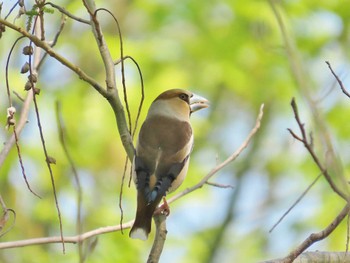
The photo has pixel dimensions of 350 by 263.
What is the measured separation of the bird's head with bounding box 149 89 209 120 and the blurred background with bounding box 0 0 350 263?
8.56 feet

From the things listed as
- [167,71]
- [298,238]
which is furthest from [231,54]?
[298,238]

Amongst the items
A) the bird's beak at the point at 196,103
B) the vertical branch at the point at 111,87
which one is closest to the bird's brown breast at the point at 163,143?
the bird's beak at the point at 196,103

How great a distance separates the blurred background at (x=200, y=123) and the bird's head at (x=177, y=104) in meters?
2.61

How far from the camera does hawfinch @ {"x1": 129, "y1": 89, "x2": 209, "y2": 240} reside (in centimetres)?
451

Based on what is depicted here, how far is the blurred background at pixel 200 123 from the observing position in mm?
9008

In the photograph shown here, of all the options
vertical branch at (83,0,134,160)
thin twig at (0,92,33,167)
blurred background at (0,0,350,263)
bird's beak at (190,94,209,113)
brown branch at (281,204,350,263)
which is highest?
vertical branch at (83,0,134,160)

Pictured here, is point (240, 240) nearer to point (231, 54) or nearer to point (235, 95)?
point (235, 95)

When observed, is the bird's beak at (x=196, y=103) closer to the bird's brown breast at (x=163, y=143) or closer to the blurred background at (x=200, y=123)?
the bird's brown breast at (x=163, y=143)

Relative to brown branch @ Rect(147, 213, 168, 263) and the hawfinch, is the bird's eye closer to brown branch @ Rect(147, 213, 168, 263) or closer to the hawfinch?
the hawfinch

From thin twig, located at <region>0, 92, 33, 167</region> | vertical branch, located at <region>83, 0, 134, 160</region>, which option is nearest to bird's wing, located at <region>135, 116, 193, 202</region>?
vertical branch, located at <region>83, 0, 134, 160</region>

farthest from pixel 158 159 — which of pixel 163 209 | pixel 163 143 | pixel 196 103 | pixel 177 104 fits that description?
pixel 196 103

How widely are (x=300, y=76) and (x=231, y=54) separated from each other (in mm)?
6832

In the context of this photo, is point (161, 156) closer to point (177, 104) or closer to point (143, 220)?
point (143, 220)

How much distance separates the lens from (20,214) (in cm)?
906
